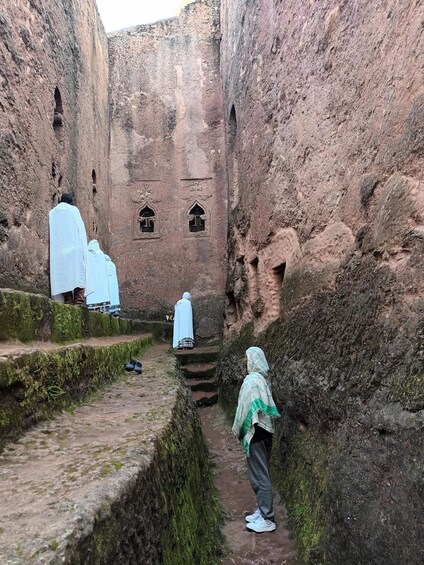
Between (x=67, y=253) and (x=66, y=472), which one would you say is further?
(x=67, y=253)

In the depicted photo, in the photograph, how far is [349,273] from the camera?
12.1ft

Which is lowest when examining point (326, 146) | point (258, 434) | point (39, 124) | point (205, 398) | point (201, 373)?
point (205, 398)

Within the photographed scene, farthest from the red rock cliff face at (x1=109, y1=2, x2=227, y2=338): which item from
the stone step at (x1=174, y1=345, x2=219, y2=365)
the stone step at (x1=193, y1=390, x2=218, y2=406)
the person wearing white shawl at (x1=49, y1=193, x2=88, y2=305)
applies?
the person wearing white shawl at (x1=49, y1=193, x2=88, y2=305)

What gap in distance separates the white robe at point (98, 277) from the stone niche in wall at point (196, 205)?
502cm

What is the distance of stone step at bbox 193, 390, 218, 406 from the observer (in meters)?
7.84

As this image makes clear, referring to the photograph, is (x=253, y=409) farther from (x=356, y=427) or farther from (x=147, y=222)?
(x=147, y=222)

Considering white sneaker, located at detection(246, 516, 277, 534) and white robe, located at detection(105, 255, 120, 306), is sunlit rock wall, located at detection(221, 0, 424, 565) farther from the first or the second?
white robe, located at detection(105, 255, 120, 306)

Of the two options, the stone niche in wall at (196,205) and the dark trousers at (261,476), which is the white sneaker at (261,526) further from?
the stone niche in wall at (196,205)

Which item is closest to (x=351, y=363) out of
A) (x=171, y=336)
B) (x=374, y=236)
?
(x=374, y=236)

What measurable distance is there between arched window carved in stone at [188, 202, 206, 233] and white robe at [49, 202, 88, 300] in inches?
291

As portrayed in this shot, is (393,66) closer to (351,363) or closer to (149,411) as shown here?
(351,363)

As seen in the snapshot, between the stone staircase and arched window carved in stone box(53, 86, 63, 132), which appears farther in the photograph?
arched window carved in stone box(53, 86, 63, 132)

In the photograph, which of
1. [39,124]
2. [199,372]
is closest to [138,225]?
[199,372]

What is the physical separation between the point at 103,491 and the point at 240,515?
2845mm
